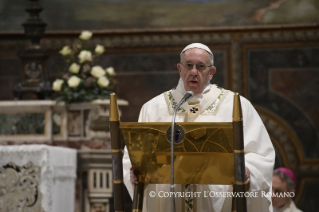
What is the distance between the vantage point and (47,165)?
596 cm

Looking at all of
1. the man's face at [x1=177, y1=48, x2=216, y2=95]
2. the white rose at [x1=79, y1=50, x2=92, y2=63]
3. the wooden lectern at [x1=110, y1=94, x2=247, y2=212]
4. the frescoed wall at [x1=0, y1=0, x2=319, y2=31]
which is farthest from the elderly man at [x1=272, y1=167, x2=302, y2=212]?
the frescoed wall at [x1=0, y1=0, x2=319, y2=31]

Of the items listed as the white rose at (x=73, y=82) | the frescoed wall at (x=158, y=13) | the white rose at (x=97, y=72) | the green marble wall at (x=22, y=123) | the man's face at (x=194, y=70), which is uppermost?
the frescoed wall at (x=158, y=13)

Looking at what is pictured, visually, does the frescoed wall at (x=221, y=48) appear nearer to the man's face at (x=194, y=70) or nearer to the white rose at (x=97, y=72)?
the white rose at (x=97, y=72)

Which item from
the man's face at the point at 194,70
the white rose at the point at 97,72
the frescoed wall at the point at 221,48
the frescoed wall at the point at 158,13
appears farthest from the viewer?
the frescoed wall at the point at 158,13

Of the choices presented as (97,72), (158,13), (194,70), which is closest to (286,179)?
(194,70)

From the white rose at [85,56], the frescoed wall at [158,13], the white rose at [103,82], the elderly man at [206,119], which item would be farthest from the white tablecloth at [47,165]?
the frescoed wall at [158,13]

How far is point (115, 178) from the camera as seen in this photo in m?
3.90

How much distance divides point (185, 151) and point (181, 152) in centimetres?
2

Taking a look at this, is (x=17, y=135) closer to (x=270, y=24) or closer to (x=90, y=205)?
(x=90, y=205)

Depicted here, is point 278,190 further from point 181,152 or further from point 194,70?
point 181,152

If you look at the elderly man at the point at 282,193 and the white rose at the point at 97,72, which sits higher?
the white rose at the point at 97,72

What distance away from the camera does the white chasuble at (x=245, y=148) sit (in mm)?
4332

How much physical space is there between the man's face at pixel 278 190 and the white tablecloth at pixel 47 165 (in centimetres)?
187

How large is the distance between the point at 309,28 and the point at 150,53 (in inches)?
74.5
